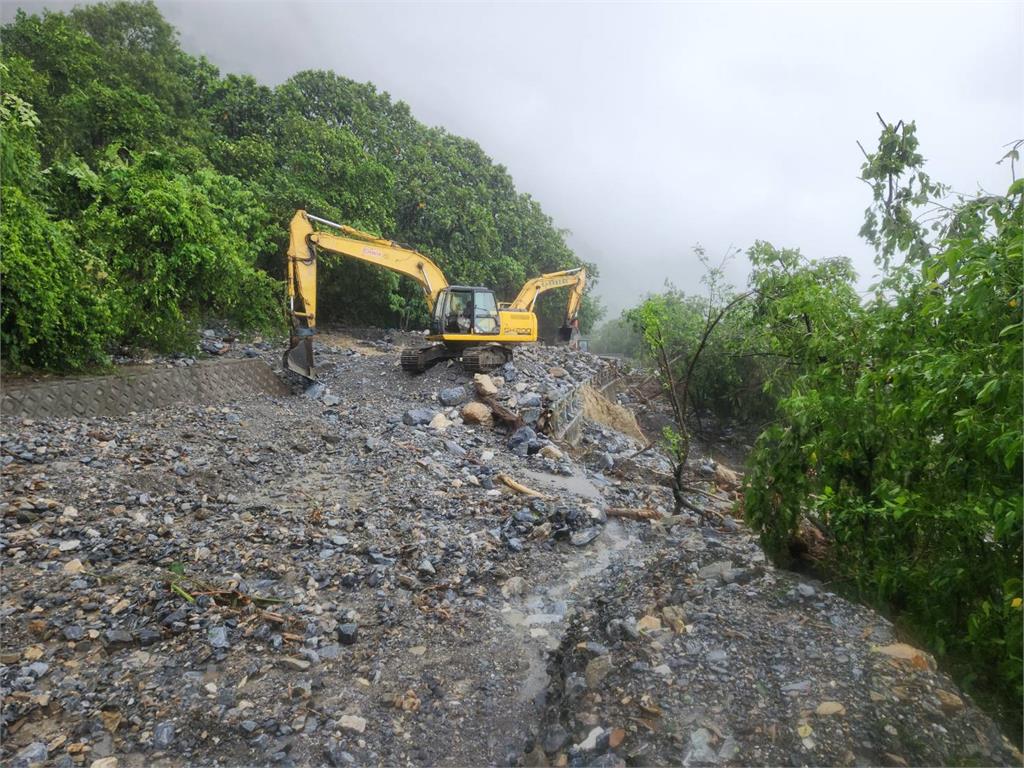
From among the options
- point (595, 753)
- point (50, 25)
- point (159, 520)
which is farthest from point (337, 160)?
point (595, 753)

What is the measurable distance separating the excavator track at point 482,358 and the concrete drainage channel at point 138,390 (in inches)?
134

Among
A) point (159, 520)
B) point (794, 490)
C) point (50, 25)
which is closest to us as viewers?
point (794, 490)

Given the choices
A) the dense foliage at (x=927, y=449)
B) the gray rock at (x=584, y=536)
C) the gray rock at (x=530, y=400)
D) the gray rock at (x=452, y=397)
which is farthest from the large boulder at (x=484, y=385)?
the dense foliage at (x=927, y=449)

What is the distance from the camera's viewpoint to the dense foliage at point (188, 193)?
716 cm

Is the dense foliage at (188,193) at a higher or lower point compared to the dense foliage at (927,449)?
higher

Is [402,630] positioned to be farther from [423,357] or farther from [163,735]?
[423,357]

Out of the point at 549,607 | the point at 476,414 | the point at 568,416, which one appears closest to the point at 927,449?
the point at 549,607

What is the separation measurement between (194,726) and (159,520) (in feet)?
7.81

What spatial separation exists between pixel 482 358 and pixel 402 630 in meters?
7.27

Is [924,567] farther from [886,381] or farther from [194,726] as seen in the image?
[194,726]

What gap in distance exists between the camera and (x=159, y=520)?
4.54 metres

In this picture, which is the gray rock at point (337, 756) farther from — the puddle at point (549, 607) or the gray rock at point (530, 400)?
the gray rock at point (530, 400)

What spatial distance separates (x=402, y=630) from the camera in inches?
139

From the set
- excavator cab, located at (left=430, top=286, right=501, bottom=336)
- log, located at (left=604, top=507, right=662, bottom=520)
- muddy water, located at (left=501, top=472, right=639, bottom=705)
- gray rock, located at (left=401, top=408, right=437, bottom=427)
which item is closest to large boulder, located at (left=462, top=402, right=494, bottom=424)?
gray rock, located at (left=401, top=408, right=437, bottom=427)
